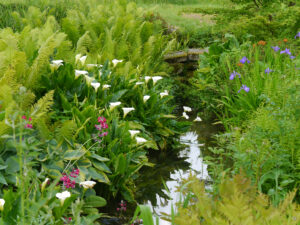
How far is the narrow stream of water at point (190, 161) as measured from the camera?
146 inches

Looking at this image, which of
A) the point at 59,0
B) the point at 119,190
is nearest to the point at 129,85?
the point at 119,190

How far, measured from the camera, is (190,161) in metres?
4.70

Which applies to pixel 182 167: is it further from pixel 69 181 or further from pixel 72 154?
pixel 69 181

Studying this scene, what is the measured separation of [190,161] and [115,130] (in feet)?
4.41

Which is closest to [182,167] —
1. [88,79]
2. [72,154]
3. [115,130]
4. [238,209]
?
[115,130]

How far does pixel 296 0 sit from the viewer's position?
282 inches

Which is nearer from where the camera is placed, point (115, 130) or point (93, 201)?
point (93, 201)

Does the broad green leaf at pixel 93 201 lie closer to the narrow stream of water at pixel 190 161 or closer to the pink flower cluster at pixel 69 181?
the pink flower cluster at pixel 69 181

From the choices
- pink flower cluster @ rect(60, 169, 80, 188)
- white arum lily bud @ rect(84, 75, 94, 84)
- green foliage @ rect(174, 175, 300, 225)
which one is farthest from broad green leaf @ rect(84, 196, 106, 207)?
white arum lily bud @ rect(84, 75, 94, 84)

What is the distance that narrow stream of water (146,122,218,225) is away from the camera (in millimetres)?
3713

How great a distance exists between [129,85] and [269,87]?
61.9 inches

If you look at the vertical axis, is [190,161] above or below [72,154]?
below

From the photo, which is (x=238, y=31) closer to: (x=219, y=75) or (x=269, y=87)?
(x=219, y=75)

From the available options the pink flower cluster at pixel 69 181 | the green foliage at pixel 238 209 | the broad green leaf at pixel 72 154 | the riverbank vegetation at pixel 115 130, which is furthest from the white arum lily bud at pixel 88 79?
the green foliage at pixel 238 209
